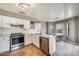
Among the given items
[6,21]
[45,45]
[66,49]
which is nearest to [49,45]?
[45,45]

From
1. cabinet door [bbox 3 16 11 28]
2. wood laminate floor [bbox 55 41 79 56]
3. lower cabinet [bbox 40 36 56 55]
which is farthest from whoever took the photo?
cabinet door [bbox 3 16 11 28]

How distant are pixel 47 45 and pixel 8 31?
3.84ft

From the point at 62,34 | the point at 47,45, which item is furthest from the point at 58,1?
the point at 47,45

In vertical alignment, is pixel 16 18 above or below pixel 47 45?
above

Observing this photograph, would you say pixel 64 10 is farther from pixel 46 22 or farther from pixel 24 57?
pixel 24 57

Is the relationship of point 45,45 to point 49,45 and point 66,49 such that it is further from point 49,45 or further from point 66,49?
point 66,49

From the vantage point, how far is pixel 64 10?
1726 mm

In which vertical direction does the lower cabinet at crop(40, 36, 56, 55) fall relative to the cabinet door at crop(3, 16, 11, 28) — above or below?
below

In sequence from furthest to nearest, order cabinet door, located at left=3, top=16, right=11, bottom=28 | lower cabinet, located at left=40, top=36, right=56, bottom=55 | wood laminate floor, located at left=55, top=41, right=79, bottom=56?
cabinet door, located at left=3, top=16, right=11, bottom=28
lower cabinet, located at left=40, top=36, right=56, bottom=55
wood laminate floor, located at left=55, top=41, right=79, bottom=56

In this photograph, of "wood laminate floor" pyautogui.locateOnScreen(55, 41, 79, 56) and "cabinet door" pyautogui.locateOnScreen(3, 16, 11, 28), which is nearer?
"wood laminate floor" pyautogui.locateOnScreen(55, 41, 79, 56)

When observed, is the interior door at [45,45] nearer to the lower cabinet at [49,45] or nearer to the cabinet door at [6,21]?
the lower cabinet at [49,45]

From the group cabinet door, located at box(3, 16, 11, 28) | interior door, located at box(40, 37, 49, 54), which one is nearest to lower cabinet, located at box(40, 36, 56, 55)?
interior door, located at box(40, 37, 49, 54)

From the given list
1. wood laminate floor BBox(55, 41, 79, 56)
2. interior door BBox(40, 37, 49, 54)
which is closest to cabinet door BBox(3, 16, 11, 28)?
interior door BBox(40, 37, 49, 54)

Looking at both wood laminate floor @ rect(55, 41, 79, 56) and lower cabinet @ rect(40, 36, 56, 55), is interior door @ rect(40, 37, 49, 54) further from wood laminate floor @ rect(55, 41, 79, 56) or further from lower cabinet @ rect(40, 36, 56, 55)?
wood laminate floor @ rect(55, 41, 79, 56)
